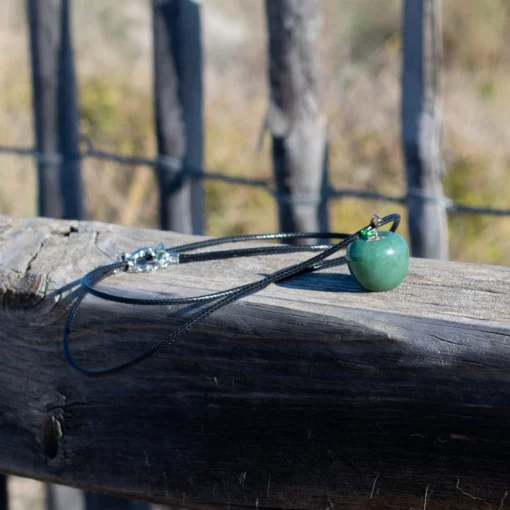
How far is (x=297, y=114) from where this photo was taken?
2.49 meters

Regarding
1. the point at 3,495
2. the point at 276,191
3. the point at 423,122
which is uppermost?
the point at 423,122

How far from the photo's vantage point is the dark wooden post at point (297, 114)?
241 centimetres

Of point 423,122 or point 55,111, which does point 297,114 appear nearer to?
point 423,122

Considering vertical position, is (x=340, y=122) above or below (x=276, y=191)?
above

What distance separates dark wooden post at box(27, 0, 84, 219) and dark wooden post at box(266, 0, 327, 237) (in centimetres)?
100

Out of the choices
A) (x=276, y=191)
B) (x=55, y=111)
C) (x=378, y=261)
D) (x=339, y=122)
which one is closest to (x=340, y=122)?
(x=339, y=122)

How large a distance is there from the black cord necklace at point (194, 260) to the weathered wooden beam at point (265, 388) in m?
0.01

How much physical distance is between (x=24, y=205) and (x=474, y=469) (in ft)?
15.2

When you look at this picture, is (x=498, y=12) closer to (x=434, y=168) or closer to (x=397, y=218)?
(x=434, y=168)

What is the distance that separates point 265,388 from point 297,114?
68.9 inches

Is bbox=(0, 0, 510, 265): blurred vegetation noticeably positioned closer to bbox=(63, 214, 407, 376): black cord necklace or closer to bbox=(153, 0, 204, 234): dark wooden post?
bbox=(153, 0, 204, 234): dark wooden post

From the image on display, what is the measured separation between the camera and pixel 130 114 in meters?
5.93

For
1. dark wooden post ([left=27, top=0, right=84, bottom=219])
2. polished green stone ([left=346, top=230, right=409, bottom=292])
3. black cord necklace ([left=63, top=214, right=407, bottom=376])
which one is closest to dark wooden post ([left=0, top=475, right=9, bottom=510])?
black cord necklace ([left=63, top=214, right=407, bottom=376])

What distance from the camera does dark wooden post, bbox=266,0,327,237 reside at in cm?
241
